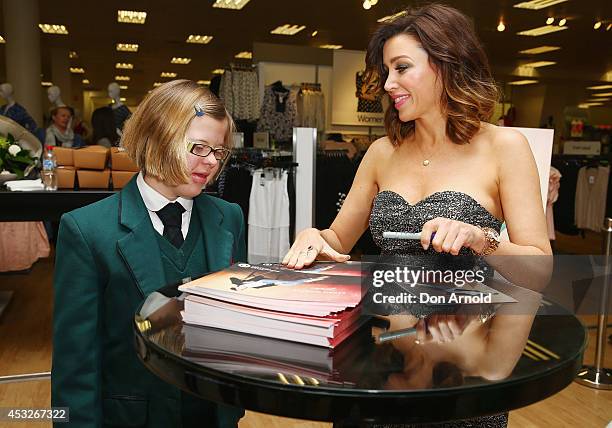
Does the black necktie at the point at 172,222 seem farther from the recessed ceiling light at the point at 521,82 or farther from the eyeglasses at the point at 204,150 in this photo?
the recessed ceiling light at the point at 521,82

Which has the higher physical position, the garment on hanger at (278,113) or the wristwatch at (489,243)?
the garment on hanger at (278,113)

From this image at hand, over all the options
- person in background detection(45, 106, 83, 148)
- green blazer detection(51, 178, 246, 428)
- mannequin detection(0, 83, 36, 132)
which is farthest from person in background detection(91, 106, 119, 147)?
green blazer detection(51, 178, 246, 428)

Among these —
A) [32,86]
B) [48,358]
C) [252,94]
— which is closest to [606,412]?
[48,358]

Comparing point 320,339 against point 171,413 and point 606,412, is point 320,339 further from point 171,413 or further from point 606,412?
point 606,412

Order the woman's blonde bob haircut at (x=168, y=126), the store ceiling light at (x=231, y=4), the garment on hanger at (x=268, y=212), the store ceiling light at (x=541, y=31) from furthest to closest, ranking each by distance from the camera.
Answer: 1. the store ceiling light at (x=541, y=31)
2. the store ceiling light at (x=231, y=4)
3. the garment on hanger at (x=268, y=212)
4. the woman's blonde bob haircut at (x=168, y=126)

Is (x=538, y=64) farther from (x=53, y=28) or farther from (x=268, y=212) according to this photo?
(x=268, y=212)

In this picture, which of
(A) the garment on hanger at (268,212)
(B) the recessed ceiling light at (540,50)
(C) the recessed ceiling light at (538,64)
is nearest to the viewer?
(A) the garment on hanger at (268,212)

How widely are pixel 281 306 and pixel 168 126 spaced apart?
65cm

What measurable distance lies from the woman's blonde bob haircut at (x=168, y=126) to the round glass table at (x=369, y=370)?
1.52ft

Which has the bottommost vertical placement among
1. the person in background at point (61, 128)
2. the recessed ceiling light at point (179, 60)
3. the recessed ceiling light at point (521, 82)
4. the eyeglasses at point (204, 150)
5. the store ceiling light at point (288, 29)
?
the eyeglasses at point (204, 150)

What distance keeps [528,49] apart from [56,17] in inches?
463

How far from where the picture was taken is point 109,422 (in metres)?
1.26

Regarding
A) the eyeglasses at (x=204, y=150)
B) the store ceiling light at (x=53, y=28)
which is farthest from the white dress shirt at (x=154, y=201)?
the store ceiling light at (x=53, y=28)

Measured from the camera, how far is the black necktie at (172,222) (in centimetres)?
136
